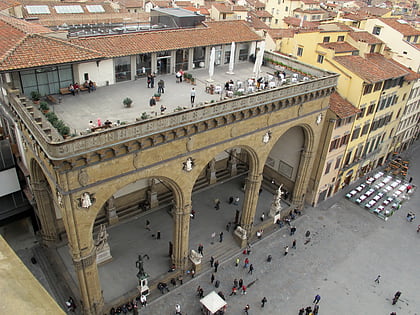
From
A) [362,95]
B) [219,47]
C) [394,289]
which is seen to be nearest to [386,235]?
[394,289]

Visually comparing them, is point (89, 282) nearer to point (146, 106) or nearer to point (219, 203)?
point (146, 106)

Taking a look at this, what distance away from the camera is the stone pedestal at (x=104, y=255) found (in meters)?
32.2

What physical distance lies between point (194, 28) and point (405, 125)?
38.3 metres

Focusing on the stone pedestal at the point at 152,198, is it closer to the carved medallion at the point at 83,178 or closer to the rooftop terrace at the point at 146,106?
the rooftop terrace at the point at 146,106

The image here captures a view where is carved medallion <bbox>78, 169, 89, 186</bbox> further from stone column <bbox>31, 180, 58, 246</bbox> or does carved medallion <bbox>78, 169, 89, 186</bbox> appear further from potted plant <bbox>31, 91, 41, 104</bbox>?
stone column <bbox>31, 180, 58, 246</bbox>

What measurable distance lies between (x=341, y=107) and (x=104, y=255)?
96.4ft

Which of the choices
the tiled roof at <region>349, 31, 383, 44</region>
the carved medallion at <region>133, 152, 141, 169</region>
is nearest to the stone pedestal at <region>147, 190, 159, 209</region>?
the carved medallion at <region>133, 152, 141, 169</region>

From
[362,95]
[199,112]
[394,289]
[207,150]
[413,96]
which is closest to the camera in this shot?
[199,112]

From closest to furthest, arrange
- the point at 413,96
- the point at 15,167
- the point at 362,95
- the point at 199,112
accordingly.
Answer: the point at 199,112
the point at 15,167
the point at 362,95
the point at 413,96

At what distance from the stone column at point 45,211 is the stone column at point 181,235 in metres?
11.1

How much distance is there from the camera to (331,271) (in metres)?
35.7

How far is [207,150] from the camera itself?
28.5m

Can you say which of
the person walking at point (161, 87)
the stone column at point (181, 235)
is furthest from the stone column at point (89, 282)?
the person walking at point (161, 87)

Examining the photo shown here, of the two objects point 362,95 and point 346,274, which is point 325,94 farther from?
point 346,274
